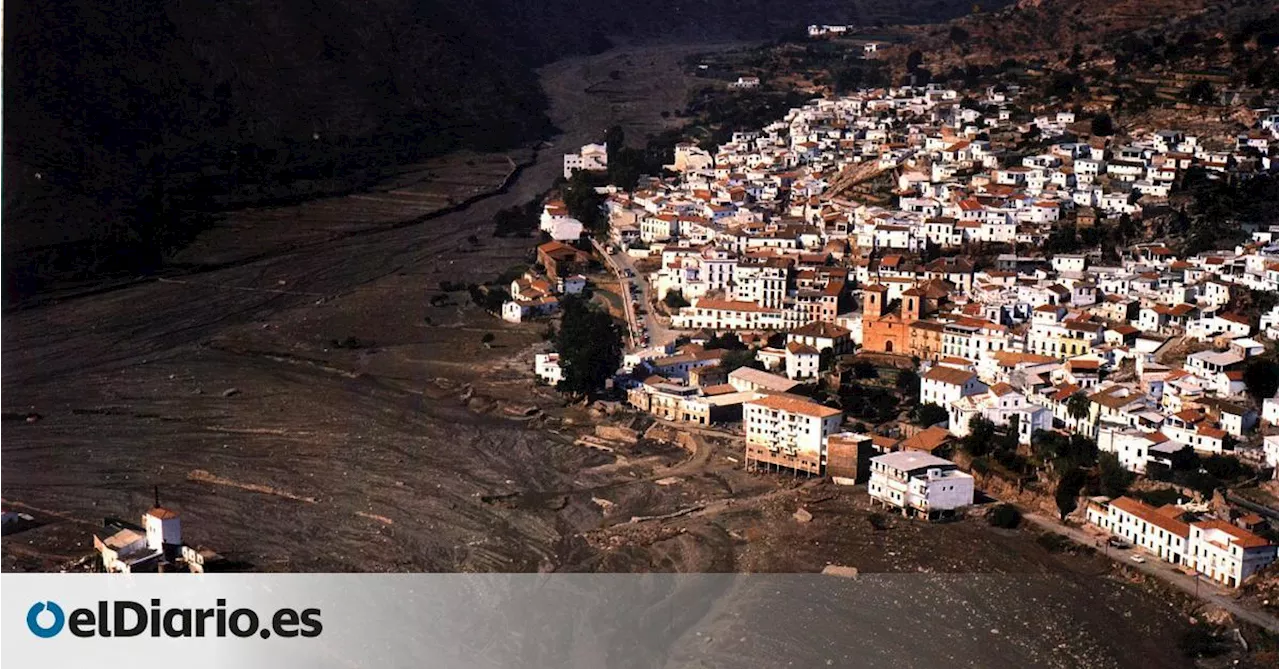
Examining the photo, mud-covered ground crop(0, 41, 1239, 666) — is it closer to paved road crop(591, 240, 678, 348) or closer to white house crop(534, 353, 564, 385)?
white house crop(534, 353, 564, 385)

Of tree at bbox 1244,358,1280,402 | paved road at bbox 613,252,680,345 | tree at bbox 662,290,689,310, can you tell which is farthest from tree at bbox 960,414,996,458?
tree at bbox 662,290,689,310

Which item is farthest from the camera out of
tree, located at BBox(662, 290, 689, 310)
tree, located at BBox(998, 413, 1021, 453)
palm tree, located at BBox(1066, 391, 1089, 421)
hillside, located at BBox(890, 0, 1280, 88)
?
hillside, located at BBox(890, 0, 1280, 88)

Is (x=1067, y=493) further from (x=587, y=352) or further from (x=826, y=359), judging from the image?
(x=587, y=352)

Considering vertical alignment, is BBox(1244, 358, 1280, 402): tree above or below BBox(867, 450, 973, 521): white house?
above

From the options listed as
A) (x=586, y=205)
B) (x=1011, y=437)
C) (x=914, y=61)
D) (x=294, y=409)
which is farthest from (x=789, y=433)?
(x=914, y=61)

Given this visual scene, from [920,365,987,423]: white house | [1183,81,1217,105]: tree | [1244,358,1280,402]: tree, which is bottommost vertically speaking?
[920,365,987,423]: white house

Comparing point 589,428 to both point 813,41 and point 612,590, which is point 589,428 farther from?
point 813,41

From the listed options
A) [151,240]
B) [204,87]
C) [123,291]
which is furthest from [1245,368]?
[204,87]
